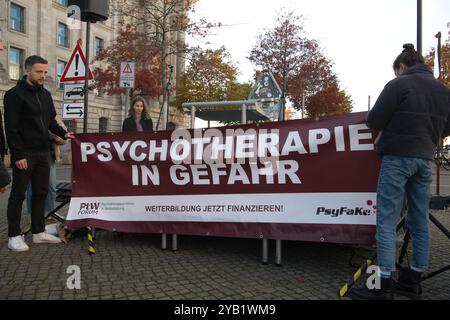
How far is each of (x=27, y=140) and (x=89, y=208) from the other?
41.2 inches

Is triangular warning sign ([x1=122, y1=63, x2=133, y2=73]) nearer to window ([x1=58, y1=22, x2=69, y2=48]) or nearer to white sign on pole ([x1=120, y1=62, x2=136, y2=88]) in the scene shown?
white sign on pole ([x1=120, y1=62, x2=136, y2=88])

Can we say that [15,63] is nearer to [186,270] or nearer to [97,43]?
[97,43]

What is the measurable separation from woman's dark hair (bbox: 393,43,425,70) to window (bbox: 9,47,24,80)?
29.8m

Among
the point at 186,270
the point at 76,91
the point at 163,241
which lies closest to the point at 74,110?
the point at 76,91

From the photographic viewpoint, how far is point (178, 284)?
12.2 feet

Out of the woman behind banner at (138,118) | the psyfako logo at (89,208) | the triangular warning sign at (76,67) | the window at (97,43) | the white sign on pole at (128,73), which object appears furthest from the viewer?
the window at (97,43)

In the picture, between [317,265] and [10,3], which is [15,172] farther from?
[10,3]

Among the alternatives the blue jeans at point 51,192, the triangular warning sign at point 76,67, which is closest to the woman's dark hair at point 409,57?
the blue jeans at point 51,192

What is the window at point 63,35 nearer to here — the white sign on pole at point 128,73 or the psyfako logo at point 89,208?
the white sign on pole at point 128,73

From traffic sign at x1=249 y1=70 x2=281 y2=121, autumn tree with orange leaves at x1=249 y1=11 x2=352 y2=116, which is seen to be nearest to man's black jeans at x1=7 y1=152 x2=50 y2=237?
traffic sign at x1=249 y1=70 x2=281 y2=121

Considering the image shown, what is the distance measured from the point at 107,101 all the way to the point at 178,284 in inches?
1409

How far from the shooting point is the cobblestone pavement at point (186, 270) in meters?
3.50

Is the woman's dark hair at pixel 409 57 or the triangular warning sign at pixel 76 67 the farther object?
the triangular warning sign at pixel 76 67

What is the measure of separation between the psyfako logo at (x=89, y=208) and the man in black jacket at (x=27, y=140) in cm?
47
